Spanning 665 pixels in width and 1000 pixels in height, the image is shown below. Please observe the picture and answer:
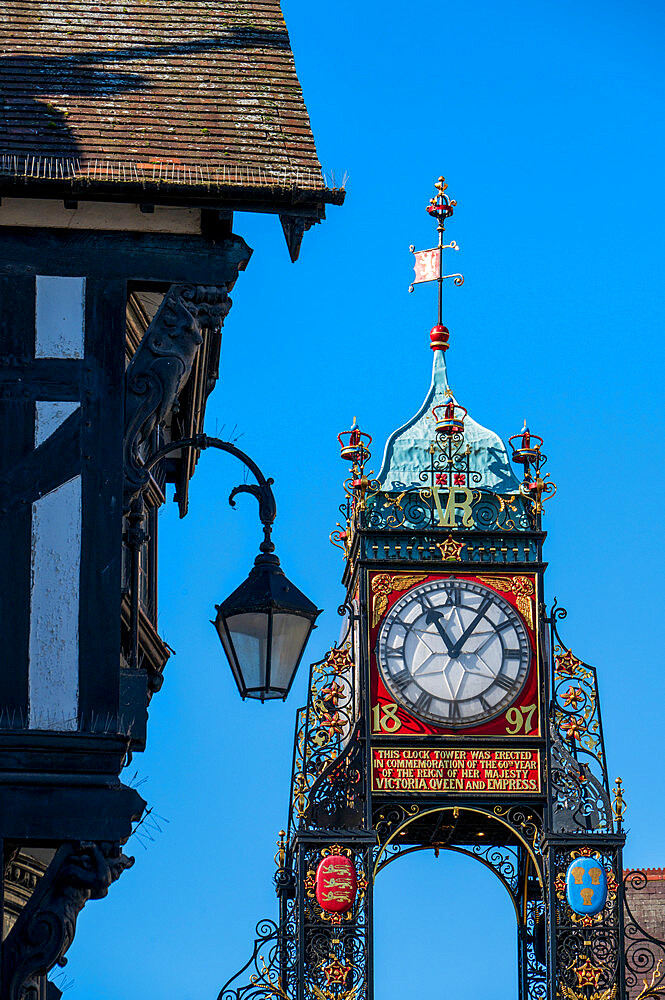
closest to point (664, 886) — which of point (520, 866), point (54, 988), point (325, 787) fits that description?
point (520, 866)

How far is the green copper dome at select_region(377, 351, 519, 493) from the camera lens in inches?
995

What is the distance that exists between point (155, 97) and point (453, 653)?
13.0 metres

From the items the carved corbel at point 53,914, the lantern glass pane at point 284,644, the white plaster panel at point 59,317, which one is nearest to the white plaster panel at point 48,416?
the white plaster panel at point 59,317

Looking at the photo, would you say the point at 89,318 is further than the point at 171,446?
Yes

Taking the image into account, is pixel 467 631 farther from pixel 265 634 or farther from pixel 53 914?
pixel 53 914

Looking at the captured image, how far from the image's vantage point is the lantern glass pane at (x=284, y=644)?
10.2 metres

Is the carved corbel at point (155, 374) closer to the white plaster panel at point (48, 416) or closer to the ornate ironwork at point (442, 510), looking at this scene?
the white plaster panel at point (48, 416)

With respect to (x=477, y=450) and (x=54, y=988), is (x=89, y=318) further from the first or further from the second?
(x=477, y=450)

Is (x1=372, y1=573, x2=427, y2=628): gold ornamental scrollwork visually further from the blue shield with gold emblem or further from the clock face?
the blue shield with gold emblem

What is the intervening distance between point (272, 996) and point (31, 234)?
44.2 ft

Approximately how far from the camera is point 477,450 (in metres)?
25.5

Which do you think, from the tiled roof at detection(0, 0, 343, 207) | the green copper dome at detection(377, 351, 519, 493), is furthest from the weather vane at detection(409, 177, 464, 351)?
the tiled roof at detection(0, 0, 343, 207)

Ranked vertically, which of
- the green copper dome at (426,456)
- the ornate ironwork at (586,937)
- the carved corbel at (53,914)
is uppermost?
the green copper dome at (426,456)

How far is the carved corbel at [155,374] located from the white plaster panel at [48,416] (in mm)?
300
